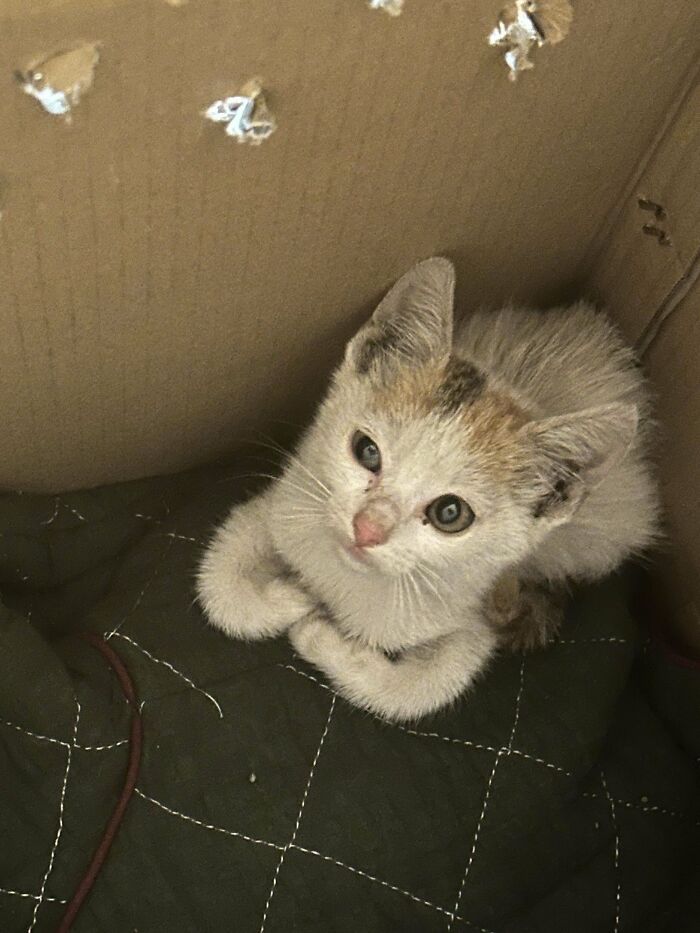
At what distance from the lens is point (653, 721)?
1400mm

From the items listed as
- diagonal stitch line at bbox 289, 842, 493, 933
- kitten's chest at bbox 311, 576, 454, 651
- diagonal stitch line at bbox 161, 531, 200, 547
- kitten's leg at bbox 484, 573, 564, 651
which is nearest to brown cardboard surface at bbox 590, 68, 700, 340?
kitten's leg at bbox 484, 573, 564, 651

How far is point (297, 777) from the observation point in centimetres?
121

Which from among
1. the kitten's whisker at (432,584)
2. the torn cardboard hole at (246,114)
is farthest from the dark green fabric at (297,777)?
the torn cardboard hole at (246,114)

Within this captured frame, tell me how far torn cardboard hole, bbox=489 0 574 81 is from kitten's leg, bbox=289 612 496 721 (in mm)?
725

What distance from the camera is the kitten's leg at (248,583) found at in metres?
1.24

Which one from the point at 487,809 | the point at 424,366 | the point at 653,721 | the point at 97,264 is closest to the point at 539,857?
the point at 487,809

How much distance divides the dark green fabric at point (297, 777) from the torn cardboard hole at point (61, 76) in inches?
27.7

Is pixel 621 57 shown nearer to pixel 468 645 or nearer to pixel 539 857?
pixel 468 645

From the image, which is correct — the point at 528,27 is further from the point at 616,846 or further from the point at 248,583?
the point at 616,846

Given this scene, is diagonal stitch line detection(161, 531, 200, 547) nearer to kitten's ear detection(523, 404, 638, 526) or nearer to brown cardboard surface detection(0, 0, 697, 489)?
brown cardboard surface detection(0, 0, 697, 489)

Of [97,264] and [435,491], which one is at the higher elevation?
[97,264]

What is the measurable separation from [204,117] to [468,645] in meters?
0.76

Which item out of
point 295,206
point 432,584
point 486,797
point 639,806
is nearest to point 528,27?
point 295,206

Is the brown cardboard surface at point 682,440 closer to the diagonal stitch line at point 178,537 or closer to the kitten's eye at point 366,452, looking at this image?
the kitten's eye at point 366,452
